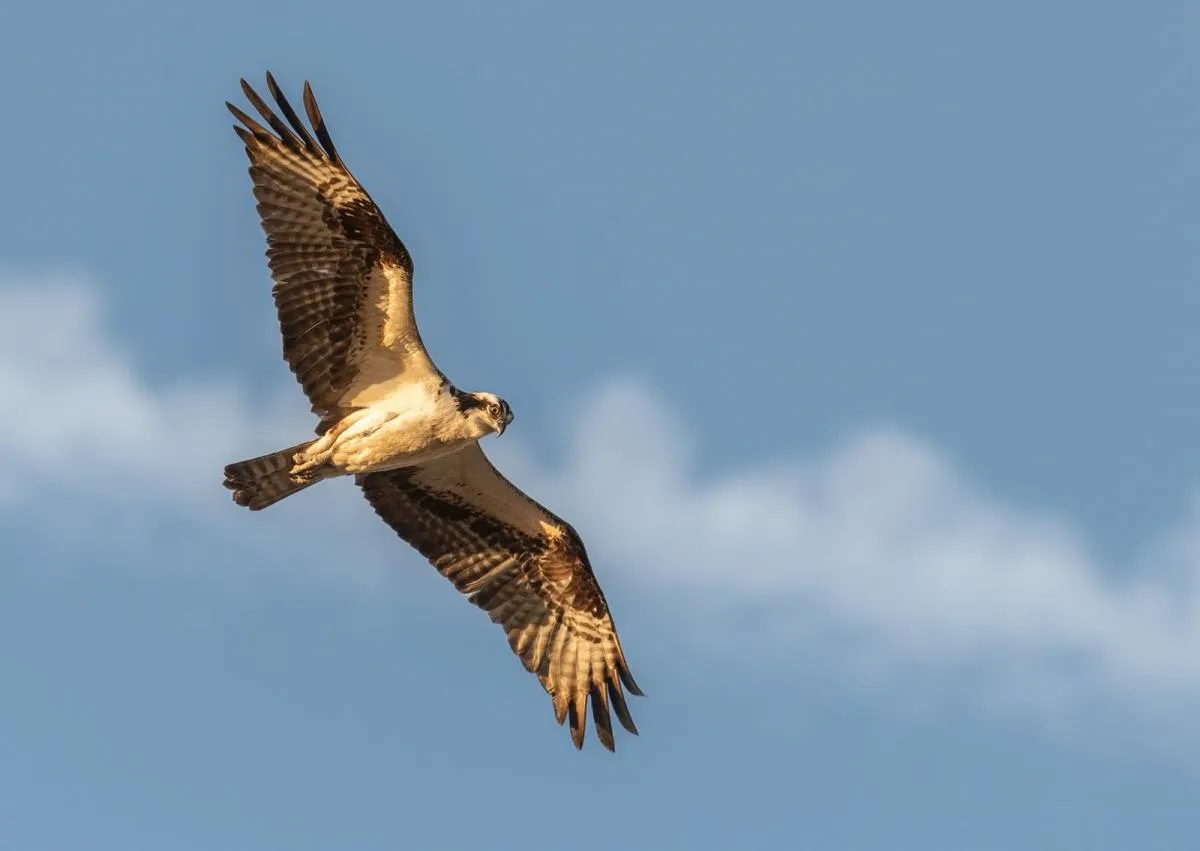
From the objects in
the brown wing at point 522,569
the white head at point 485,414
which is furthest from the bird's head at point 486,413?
the brown wing at point 522,569

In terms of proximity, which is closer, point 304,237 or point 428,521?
point 304,237

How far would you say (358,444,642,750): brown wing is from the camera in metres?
21.7

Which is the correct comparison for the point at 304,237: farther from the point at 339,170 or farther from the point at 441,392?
the point at 441,392

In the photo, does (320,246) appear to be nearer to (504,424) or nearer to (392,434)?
(392,434)

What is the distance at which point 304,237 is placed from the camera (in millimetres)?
19625

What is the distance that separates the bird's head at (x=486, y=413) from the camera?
19.8 meters

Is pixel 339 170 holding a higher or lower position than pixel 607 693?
higher

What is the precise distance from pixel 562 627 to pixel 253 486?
12.4 feet

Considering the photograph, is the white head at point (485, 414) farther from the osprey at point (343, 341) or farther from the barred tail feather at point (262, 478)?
the barred tail feather at point (262, 478)

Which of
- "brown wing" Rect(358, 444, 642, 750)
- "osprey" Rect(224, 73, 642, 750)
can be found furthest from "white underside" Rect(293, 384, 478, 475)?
"brown wing" Rect(358, 444, 642, 750)

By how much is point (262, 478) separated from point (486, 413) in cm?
222

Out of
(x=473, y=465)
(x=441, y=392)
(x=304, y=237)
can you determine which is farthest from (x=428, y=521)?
(x=304, y=237)

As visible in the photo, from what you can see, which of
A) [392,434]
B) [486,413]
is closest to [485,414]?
[486,413]

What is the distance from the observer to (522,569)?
2206 cm
